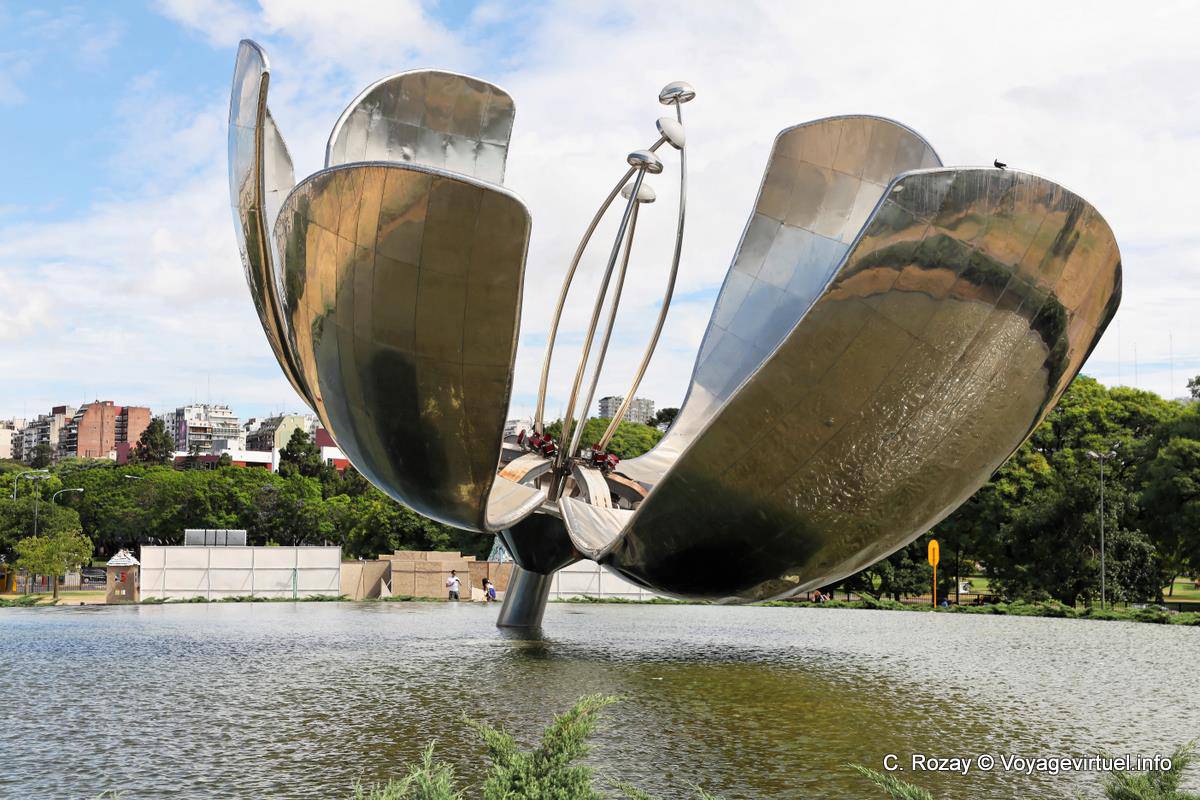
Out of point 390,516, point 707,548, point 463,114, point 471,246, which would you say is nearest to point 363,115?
point 463,114

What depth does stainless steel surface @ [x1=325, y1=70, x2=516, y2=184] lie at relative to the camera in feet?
42.4

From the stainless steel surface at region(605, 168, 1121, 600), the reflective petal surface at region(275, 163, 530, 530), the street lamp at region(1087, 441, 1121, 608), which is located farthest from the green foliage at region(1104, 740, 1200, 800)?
the street lamp at region(1087, 441, 1121, 608)

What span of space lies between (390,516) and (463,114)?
1670 inches

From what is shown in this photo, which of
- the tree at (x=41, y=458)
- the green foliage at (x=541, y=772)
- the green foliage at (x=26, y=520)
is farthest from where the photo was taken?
the tree at (x=41, y=458)

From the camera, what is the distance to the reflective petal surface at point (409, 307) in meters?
8.02

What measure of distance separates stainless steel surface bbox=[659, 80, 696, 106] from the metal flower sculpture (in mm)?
1455

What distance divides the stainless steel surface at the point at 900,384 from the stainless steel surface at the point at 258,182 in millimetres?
4339

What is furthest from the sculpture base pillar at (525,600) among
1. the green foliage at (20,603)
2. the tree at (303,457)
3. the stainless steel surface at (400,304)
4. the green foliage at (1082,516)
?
the tree at (303,457)

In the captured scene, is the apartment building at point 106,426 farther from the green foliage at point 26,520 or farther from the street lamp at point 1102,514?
the street lamp at point 1102,514

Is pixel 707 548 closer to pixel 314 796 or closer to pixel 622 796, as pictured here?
pixel 622 796

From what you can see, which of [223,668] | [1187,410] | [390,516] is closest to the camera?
[223,668]

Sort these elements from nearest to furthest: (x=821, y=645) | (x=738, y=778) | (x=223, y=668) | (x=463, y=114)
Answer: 1. (x=738, y=778)
2. (x=223, y=668)
3. (x=463, y=114)
4. (x=821, y=645)

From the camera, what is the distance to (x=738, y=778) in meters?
6.57

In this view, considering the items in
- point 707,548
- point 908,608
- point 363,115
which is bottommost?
point 908,608
